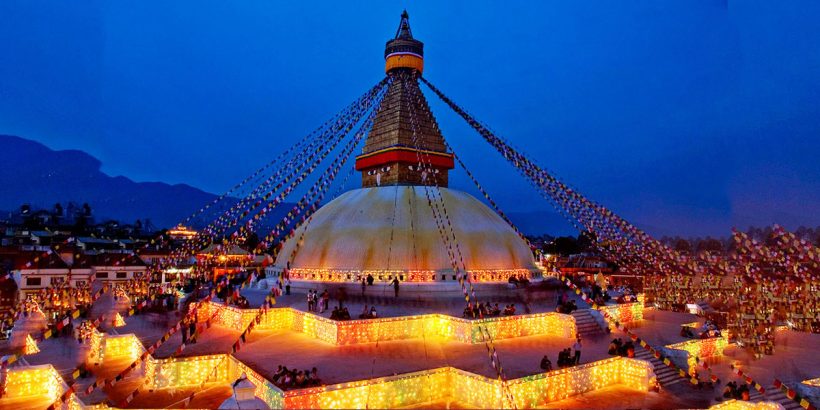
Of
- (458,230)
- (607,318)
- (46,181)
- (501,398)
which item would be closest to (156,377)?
(501,398)

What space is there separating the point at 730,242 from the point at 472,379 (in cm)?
7108

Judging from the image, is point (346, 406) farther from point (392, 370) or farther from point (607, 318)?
point (607, 318)

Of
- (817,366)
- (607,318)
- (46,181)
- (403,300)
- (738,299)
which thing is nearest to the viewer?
(817,366)

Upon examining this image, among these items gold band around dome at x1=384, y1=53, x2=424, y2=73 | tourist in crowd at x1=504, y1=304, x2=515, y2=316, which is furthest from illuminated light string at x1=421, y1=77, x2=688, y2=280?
gold band around dome at x1=384, y1=53, x2=424, y2=73

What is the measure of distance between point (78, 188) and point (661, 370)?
186838mm

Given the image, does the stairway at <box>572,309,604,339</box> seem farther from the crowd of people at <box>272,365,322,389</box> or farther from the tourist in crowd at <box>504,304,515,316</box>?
the crowd of people at <box>272,365,322,389</box>

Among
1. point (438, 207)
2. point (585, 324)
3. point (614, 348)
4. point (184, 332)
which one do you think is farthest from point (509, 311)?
point (184, 332)

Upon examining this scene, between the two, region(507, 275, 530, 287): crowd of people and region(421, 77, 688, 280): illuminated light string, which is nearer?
region(421, 77, 688, 280): illuminated light string

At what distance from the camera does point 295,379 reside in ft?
27.8

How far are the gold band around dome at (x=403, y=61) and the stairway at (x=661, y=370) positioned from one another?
45.3ft

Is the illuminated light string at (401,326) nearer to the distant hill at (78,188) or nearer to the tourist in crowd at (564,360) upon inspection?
the tourist in crowd at (564,360)

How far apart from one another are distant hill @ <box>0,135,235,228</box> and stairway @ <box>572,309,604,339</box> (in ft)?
506

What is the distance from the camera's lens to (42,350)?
13445mm

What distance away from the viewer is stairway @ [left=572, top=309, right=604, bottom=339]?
12.9 m
